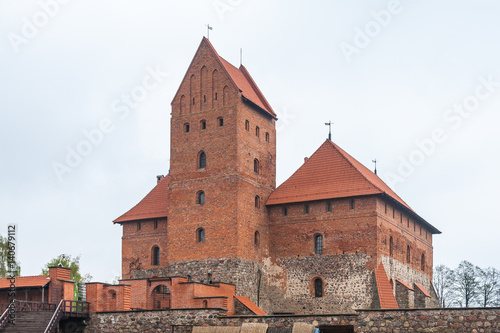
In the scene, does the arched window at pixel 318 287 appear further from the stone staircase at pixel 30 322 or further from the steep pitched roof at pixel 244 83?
the stone staircase at pixel 30 322

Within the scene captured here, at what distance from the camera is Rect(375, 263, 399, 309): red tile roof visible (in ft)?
119

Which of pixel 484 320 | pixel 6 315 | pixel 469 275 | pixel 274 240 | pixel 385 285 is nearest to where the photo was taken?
pixel 484 320

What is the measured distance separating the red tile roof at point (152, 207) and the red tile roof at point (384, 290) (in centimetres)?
1250

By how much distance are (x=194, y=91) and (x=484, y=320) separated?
22.1 m

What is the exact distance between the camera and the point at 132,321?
31.9 m

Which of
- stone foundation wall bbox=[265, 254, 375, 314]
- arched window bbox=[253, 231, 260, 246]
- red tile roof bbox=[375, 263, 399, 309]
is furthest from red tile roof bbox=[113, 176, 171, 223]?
red tile roof bbox=[375, 263, 399, 309]

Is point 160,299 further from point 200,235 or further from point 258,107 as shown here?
point 258,107

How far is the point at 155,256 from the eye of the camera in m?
43.1

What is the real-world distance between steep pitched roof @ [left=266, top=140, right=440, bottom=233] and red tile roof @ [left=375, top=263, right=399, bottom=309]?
393 cm

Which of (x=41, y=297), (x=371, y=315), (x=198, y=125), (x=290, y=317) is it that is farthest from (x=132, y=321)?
(x=198, y=125)

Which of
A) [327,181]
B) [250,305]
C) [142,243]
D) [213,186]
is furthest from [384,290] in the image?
[142,243]

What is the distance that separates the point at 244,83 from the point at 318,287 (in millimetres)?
12131

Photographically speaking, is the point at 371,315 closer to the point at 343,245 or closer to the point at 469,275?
the point at 343,245

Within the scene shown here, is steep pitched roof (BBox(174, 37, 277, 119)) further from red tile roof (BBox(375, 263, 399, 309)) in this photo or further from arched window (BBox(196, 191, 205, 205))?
red tile roof (BBox(375, 263, 399, 309))
